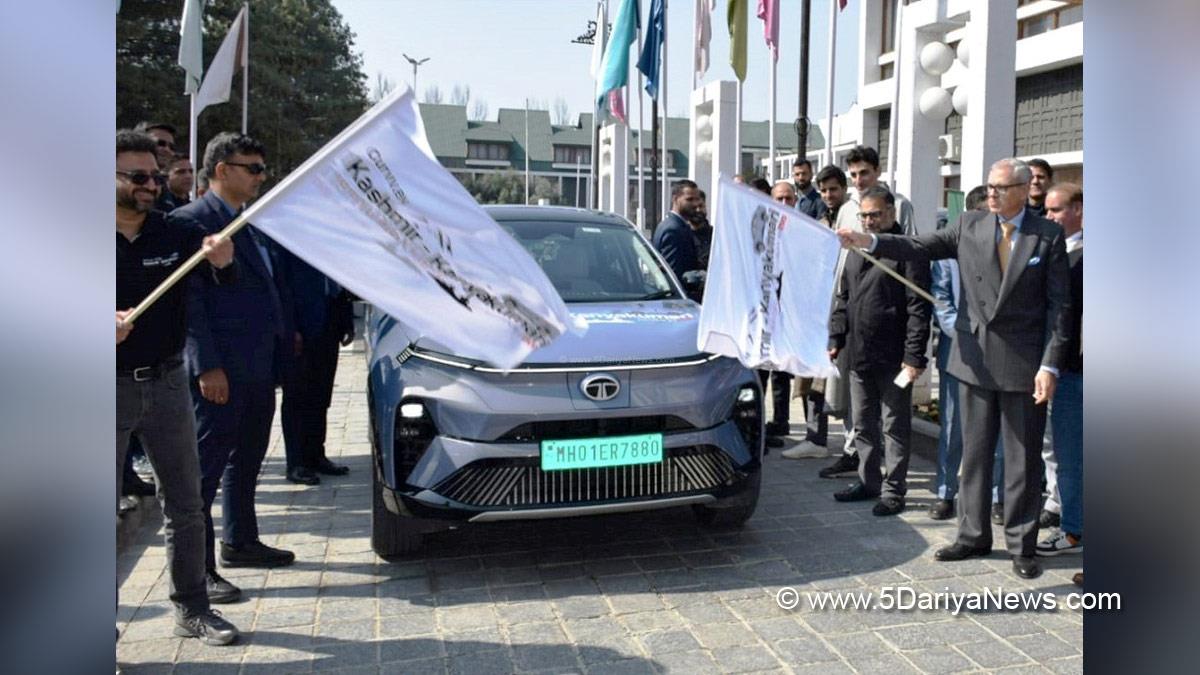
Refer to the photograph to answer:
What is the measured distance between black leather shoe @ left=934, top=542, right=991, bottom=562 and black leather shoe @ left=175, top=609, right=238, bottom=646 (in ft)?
11.3

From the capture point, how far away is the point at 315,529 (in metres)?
5.50

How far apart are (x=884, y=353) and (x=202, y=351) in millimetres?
3854

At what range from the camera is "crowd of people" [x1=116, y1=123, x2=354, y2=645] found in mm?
3500

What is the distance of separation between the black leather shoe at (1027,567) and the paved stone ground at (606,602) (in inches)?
2.6

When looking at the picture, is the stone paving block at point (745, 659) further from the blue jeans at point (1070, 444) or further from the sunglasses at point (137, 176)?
the sunglasses at point (137, 176)

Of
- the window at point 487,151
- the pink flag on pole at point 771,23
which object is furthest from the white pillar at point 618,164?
the window at point 487,151

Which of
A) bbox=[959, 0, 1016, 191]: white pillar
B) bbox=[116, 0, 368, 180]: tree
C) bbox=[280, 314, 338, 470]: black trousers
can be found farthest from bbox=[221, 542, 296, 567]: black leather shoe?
bbox=[116, 0, 368, 180]: tree

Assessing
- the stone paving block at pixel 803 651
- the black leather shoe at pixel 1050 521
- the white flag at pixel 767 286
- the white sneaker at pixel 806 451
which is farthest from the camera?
the white sneaker at pixel 806 451

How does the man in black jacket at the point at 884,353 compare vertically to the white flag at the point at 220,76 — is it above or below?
below

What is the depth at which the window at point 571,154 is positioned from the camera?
7888 cm

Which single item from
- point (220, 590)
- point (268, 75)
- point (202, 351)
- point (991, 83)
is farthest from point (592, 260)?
point (268, 75)

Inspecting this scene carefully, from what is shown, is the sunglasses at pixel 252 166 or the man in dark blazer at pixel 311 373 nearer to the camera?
the sunglasses at pixel 252 166

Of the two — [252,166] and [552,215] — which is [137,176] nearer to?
[252,166]

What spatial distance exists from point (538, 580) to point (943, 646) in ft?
6.16
